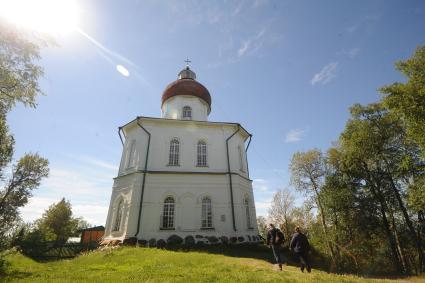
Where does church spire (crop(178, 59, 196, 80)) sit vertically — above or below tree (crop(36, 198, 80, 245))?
above

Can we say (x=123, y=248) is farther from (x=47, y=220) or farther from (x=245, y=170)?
(x=47, y=220)

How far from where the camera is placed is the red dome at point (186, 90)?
22.9 m

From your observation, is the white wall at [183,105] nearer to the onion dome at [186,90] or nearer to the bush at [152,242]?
the onion dome at [186,90]

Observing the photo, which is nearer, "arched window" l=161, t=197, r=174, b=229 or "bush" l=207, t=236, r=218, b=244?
"bush" l=207, t=236, r=218, b=244

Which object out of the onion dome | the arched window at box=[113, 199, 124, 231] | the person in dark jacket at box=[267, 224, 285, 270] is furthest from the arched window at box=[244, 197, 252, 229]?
the onion dome

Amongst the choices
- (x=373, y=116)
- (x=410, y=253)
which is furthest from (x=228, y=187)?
(x=410, y=253)

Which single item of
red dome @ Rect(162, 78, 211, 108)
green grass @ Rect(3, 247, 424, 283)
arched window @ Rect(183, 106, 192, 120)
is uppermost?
red dome @ Rect(162, 78, 211, 108)

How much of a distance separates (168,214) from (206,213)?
110 inches

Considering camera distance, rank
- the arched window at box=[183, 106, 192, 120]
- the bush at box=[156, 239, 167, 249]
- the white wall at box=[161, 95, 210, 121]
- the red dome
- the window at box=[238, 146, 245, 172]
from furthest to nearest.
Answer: the red dome → the white wall at box=[161, 95, 210, 121] → the arched window at box=[183, 106, 192, 120] → the window at box=[238, 146, 245, 172] → the bush at box=[156, 239, 167, 249]

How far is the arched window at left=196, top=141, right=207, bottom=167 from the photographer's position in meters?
19.3

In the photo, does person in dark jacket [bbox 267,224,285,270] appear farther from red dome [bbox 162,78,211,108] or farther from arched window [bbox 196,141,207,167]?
red dome [bbox 162,78,211,108]

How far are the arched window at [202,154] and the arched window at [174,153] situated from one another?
1704 mm

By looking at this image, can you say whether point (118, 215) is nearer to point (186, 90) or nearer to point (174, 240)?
point (174, 240)

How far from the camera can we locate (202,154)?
19641 mm
